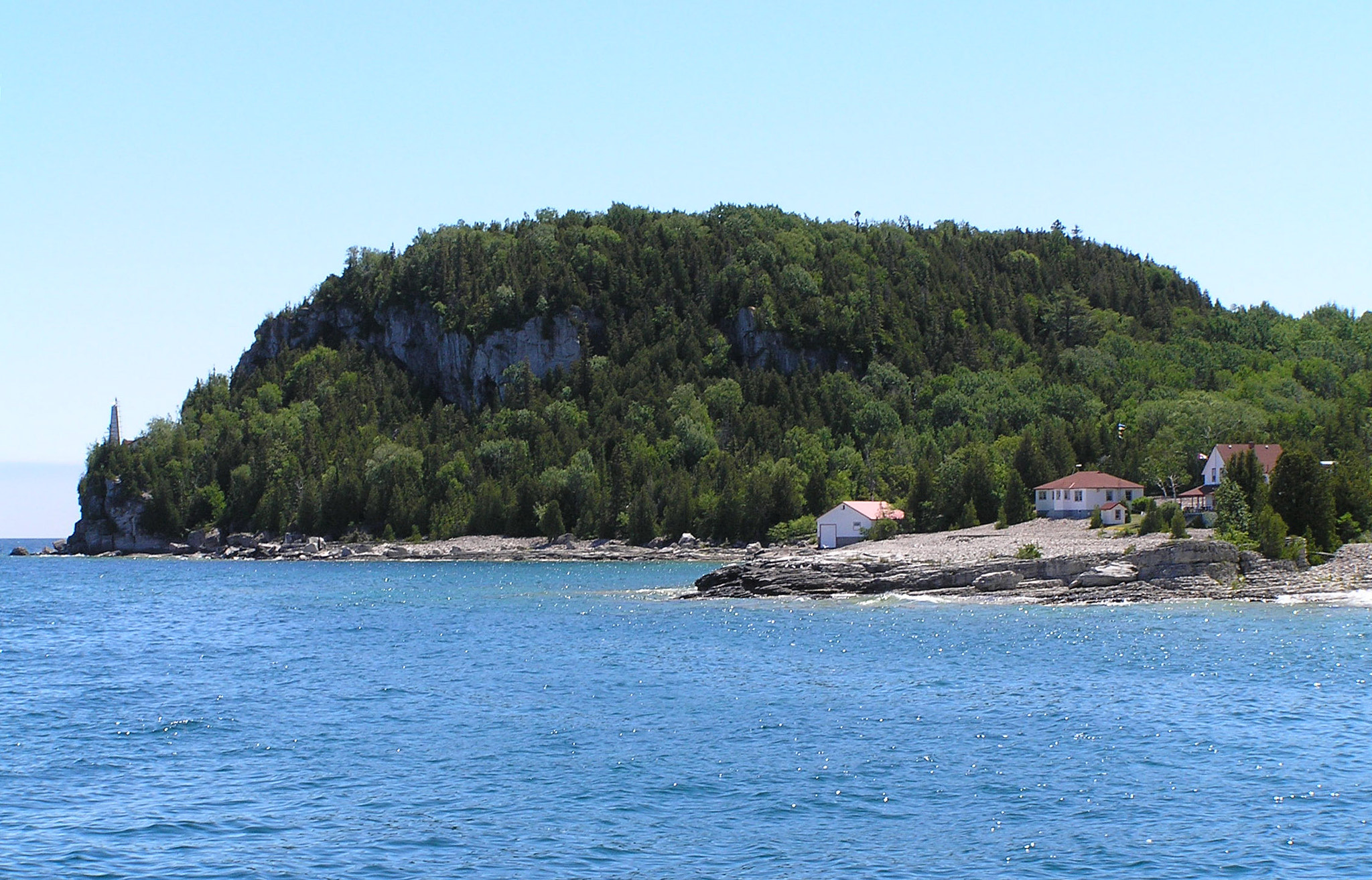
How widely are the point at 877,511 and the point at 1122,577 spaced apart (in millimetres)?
38854

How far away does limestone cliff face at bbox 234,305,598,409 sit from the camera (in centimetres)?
18125

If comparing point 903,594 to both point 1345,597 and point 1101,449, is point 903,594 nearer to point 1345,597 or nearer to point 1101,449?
point 1345,597

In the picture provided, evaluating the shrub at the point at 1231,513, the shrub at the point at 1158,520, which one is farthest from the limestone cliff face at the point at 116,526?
the shrub at the point at 1231,513

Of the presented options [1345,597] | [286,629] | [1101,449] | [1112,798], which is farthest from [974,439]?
[1112,798]

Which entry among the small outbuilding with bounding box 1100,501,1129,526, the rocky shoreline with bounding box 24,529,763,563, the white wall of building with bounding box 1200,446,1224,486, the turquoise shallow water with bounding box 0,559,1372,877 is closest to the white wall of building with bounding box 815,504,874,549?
the rocky shoreline with bounding box 24,529,763,563

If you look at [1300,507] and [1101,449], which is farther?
[1101,449]

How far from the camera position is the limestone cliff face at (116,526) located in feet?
511

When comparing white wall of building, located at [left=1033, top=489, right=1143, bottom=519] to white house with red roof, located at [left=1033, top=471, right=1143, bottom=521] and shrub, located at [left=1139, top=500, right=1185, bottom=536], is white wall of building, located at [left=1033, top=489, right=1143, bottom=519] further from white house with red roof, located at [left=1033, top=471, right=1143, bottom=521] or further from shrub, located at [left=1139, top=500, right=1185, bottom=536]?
shrub, located at [left=1139, top=500, right=1185, bottom=536]

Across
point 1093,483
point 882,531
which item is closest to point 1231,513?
point 1093,483

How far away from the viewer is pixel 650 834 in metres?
21.8

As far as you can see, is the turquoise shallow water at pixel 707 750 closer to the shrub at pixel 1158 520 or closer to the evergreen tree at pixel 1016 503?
the shrub at pixel 1158 520

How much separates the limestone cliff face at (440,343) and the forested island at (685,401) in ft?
1.20

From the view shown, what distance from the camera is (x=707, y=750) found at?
28.2m

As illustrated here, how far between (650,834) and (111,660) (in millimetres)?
30464
